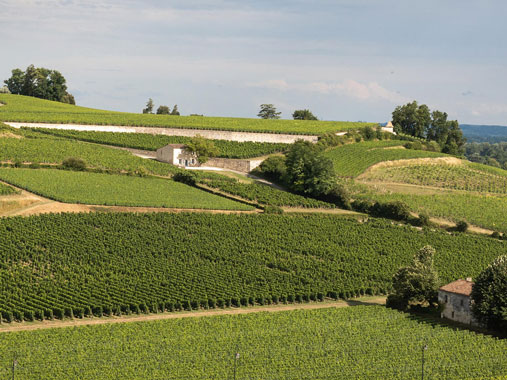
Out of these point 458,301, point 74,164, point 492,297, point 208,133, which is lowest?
point 458,301

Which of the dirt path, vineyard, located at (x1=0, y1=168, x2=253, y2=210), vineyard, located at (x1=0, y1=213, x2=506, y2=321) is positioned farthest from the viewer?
vineyard, located at (x1=0, y1=168, x2=253, y2=210)

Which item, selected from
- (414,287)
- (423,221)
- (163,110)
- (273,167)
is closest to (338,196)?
(423,221)

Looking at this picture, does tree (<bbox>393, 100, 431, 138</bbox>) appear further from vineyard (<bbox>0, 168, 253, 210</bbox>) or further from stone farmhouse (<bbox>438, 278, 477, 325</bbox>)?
→ stone farmhouse (<bbox>438, 278, 477, 325</bbox>)

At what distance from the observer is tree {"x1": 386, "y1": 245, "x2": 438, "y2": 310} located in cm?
6731

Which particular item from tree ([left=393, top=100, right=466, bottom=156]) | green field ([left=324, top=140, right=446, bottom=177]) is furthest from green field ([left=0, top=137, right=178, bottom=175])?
tree ([left=393, top=100, right=466, bottom=156])

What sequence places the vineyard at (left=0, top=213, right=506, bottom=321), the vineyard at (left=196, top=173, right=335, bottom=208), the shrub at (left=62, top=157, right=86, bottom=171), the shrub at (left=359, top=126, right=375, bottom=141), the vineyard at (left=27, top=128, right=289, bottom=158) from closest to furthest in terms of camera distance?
the vineyard at (left=0, top=213, right=506, bottom=321)
the vineyard at (left=196, top=173, right=335, bottom=208)
the shrub at (left=62, top=157, right=86, bottom=171)
the vineyard at (left=27, top=128, right=289, bottom=158)
the shrub at (left=359, top=126, right=375, bottom=141)

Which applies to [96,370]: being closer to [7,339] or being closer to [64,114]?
[7,339]

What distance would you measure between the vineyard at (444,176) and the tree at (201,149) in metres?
24.3

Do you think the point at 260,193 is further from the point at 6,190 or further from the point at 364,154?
the point at 364,154

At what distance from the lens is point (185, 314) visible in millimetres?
63594

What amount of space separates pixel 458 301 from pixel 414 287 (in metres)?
3.99

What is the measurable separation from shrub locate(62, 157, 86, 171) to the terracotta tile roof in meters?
54.2

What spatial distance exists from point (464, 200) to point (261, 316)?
5493 cm

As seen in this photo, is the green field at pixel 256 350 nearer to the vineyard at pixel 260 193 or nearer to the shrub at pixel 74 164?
the vineyard at pixel 260 193
